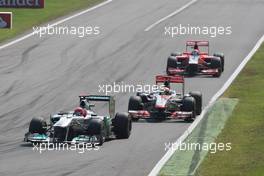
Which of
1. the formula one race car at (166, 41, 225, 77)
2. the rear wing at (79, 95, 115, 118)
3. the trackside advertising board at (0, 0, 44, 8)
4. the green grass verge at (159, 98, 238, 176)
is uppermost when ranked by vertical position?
the trackside advertising board at (0, 0, 44, 8)

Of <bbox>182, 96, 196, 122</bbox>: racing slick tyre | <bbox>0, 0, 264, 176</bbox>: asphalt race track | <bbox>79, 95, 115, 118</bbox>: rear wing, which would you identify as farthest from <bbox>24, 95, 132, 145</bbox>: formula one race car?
<bbox>182, 96, 196, 122</bbox>: racing slick tyre

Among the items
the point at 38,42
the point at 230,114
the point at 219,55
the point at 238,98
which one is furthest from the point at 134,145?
the point at 38,42

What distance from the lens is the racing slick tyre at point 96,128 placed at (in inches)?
1174

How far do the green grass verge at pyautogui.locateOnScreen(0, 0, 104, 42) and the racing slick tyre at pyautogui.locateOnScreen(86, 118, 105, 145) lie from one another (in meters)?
26.7

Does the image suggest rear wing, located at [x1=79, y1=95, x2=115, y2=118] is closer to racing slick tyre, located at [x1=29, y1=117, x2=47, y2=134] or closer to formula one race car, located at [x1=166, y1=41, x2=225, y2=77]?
racing slick tyre, located at [x1=29, y1=117, x2=47, y2=134]

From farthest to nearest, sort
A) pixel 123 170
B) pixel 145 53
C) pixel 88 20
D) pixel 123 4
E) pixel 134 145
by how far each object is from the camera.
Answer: pixel 123 4
pixel 88 20
pixel 145 53
pixel 134 145
pixel 123 170

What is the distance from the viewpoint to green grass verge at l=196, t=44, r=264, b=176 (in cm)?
2680

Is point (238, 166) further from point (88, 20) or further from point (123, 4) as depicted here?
point (123, 4)

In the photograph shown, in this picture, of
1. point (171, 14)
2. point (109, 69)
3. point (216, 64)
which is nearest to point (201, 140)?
point (216, 64)

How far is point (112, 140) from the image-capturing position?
102ft

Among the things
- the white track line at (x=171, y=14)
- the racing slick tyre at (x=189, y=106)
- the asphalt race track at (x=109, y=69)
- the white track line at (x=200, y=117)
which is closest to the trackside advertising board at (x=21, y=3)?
the asphalt race track at (x=109, y=69)

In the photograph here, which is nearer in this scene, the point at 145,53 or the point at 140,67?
the point at 140,67

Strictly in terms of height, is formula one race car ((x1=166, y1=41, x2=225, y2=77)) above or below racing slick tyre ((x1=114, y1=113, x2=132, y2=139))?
above

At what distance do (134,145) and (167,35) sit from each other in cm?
2898
